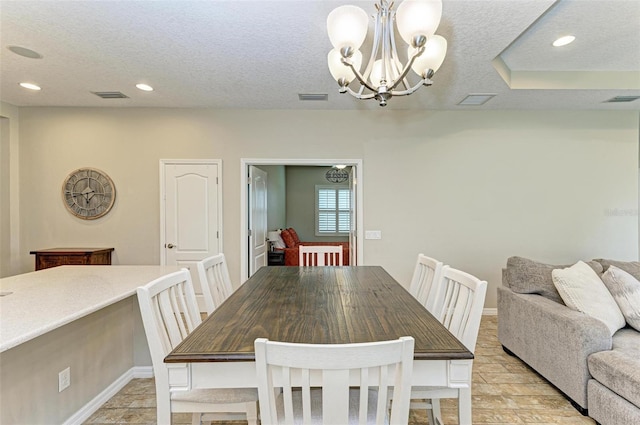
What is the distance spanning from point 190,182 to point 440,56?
3.44 m

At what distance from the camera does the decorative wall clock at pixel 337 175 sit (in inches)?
338

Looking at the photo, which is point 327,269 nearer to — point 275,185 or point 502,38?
point 502,38

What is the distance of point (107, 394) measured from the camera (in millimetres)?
2244

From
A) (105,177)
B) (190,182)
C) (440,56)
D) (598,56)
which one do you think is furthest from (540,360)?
(105,177)

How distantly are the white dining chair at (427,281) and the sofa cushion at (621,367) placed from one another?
40.8 inches

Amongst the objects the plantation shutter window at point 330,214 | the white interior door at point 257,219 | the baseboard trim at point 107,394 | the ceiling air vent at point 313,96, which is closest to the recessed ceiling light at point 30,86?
the white interior door at point 257,219

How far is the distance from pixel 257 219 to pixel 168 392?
344 cm

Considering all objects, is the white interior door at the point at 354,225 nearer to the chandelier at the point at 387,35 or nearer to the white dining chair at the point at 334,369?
the chandelier at the point at 387,35

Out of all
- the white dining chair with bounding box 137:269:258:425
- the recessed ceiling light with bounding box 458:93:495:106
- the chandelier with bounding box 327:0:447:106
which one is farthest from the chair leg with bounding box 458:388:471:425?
the recessed ceiling light with bounding box 458:93:495:106

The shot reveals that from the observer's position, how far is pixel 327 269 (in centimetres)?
267

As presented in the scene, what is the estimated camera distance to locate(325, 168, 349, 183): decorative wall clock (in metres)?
8.59

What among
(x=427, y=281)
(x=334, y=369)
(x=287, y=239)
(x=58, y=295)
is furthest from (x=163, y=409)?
(x=287, y=239)

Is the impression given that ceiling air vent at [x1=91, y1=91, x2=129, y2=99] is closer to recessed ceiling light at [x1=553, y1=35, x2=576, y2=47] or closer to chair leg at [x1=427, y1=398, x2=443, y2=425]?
chair leg at [x1=427, y1=398, x2=443, y2=425]

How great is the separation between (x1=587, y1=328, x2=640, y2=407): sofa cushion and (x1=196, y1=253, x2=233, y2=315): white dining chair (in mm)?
2408
